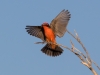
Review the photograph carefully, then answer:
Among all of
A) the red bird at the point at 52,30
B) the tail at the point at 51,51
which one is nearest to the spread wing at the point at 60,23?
the red bird at the point at 52,30

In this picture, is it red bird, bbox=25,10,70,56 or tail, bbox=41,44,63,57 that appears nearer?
red bird, bbox=25,10,70,56

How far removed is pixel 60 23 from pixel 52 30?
0.38 meters

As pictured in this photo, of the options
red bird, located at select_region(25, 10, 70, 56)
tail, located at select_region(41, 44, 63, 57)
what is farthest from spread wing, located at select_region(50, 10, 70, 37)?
tail, located at select_region(41, 44, 63, 57)

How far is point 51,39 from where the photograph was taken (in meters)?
7.24

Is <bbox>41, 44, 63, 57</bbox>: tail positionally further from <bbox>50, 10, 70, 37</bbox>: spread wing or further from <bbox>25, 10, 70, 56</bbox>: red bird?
<bbox>50, 10, 70, 37</bbox>: spread wing

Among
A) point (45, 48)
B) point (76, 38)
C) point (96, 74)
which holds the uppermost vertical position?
point (45, 48)

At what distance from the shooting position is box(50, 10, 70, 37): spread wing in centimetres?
689

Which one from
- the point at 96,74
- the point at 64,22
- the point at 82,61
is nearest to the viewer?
the point at 96,74

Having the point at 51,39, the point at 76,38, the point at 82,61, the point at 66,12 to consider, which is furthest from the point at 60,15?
the point at 82,61

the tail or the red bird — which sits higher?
the red bird

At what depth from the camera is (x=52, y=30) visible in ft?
24.2

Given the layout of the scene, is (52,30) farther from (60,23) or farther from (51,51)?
(51,51)

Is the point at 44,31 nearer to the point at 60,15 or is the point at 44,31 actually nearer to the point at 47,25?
the point at 47,25

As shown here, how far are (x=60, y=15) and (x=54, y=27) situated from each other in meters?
0.41
